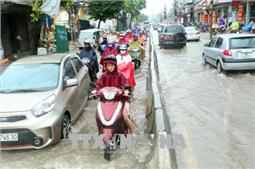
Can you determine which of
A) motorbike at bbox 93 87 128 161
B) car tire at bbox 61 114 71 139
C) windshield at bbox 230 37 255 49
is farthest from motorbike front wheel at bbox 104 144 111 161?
windshield at bbox 230 37 255 49

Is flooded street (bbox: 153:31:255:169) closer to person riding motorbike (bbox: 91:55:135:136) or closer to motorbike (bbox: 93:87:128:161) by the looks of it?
motorbike (bbox: 93:87:128:161)

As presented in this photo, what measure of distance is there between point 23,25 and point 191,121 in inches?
835

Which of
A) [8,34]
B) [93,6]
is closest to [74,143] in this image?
[8,34]

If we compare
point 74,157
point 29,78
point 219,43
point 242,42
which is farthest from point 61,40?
point 74,157

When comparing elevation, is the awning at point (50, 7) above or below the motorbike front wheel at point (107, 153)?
above

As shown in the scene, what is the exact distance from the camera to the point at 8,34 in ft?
76.9

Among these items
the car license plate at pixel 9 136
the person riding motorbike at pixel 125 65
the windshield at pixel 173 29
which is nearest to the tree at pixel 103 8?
the windshield at pixel 173 29

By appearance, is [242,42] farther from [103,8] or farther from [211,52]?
[103,8]

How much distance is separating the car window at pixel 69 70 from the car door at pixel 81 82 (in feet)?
0.76

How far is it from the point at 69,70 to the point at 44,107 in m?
1.89

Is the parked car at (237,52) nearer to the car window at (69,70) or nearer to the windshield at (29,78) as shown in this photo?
the car window at (69,70)

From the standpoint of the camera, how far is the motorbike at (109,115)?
5.40 meters

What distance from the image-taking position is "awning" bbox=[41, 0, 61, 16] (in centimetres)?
1823

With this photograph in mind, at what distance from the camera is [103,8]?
41.8 metres
